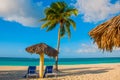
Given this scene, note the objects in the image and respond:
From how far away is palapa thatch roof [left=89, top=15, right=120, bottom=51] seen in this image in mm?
6863

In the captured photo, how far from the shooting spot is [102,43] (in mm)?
7266

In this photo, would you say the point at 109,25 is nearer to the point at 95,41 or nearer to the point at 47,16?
the point at 95,41

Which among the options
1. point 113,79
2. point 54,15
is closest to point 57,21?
point 54,15

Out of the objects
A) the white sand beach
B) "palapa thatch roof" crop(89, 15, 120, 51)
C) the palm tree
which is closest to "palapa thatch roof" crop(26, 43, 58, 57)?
the white sand beach

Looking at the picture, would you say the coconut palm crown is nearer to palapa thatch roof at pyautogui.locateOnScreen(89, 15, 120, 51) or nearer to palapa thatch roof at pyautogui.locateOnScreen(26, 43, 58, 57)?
palapa thatch roof at pyautogui.locateOnScreen(26, 43, 58, 57)

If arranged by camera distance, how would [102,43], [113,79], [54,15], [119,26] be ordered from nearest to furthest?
[119,26] < [102,43] < [113,79] < [54,15]

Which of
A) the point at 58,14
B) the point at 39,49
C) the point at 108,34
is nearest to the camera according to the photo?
the point at 108,34

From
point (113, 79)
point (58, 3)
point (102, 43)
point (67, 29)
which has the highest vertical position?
point (58, 3)

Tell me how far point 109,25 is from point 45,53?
9.12 metres

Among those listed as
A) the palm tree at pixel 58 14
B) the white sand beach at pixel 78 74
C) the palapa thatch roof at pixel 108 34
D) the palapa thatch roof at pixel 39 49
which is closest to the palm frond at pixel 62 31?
the palm tree at pixel 58 14

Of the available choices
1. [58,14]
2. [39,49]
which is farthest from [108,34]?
[58,14]

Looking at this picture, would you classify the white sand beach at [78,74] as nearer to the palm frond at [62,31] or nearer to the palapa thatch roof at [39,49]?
the palapa thatch roof at [39,49]

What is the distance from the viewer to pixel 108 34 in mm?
6969

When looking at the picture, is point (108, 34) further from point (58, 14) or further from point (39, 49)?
point (58, 14)
